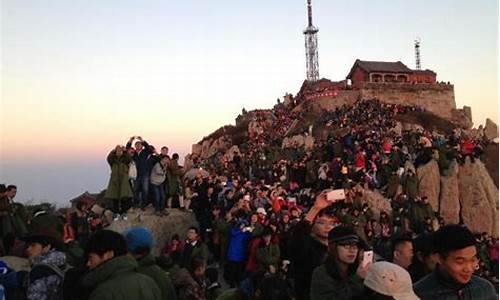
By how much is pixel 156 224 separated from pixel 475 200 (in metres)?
16.7

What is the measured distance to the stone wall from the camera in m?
50.7

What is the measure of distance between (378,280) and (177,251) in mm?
6286

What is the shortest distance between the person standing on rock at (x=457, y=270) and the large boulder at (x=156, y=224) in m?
7.36

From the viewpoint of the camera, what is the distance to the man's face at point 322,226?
498cm

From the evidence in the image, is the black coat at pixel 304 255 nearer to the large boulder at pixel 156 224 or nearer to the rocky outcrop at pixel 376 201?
the large boulder at pixel 156 224

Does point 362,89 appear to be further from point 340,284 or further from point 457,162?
point 340,284

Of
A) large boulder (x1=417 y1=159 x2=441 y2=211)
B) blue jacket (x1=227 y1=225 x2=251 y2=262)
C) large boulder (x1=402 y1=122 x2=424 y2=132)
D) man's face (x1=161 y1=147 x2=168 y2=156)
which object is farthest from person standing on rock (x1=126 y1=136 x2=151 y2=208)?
large boulder (x1=402 y1=122 x2=424 y2=132)

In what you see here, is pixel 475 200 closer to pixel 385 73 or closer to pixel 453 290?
A: pixel 453 290

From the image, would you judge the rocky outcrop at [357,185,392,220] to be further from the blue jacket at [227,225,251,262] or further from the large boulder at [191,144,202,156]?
the large boulder at [191,144,202,156]

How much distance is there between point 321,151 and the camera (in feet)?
70.4

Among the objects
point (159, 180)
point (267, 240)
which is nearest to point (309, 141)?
point (159, 180)

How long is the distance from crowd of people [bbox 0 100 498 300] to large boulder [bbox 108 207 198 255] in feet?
0.64

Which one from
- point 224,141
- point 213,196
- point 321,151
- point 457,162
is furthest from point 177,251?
point 224,141

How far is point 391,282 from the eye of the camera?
122 inches
